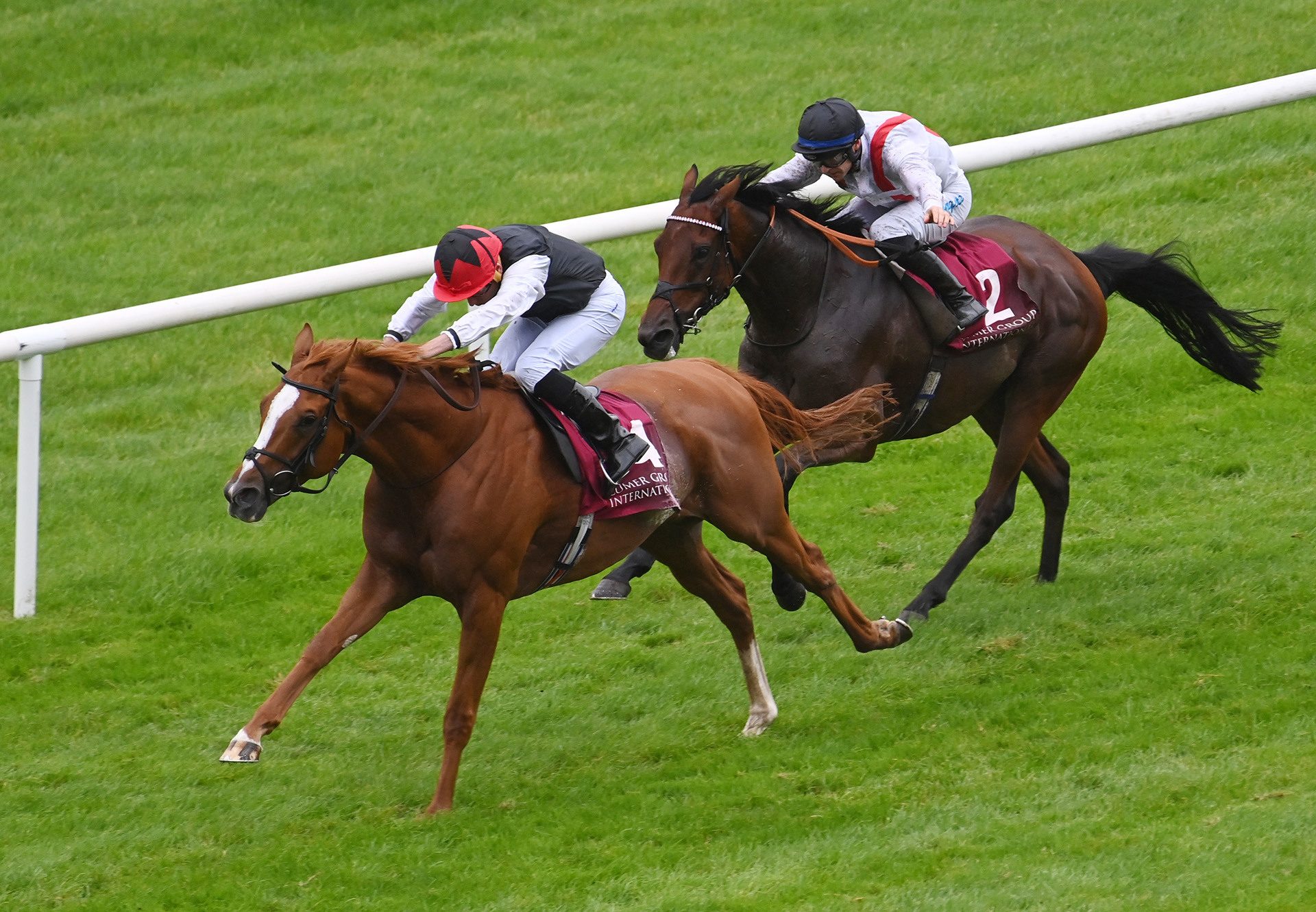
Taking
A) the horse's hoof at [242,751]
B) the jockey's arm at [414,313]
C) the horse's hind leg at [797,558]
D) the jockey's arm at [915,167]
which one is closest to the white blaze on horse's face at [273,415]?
the jockey's arm at [414,313]

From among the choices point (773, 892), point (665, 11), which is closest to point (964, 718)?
point (773, 892)

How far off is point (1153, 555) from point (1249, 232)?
4166mm

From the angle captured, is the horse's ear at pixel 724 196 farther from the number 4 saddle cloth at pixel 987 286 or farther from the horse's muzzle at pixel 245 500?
the horse's muzzle at pixel 245 500

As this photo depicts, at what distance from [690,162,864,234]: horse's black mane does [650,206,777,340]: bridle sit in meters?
0.10

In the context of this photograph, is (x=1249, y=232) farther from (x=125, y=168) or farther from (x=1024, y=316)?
(x=125, y=168)

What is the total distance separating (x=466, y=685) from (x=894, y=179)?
9.31ft

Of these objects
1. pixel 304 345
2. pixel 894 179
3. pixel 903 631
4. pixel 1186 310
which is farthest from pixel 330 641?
pixel 1186 310

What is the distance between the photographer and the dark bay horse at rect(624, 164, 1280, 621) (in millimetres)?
6746

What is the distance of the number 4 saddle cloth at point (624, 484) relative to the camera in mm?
5887

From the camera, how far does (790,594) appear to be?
7.15m

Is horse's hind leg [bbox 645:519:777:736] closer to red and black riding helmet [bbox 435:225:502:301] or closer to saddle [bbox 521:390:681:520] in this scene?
saddle [bbox 521:390:681:520]

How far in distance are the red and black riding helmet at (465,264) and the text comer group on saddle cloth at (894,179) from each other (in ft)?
5.52

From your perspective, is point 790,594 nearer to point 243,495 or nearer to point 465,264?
point 465,264

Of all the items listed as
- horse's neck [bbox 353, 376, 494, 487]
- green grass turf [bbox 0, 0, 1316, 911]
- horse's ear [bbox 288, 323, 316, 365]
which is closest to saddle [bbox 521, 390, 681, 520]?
horse's neck [bbox 353, 376, 494, 487]
